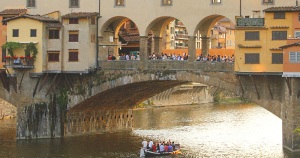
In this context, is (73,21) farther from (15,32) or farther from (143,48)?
(143,48)

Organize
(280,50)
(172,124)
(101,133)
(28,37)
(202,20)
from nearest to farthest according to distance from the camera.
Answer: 1. (280,50)
2. (202,20)
3. (28,37)
4. (101,133)
5. (172,124)

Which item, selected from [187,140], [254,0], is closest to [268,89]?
[254,0]

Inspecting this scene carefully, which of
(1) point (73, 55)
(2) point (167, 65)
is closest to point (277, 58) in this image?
(2) point (167, 65)

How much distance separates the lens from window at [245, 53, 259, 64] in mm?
60000

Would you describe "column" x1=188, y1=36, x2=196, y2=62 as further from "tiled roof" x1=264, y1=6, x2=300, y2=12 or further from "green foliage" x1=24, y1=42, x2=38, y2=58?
"green foliage" x1=24, y1=42, x2=38, y2=58

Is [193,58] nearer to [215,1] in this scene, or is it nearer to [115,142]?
[215,1]

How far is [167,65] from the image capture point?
64.8m

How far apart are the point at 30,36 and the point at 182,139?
621 inches

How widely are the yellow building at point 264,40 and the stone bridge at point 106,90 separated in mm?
985

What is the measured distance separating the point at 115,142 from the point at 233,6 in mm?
16124

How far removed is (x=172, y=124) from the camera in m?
84.9

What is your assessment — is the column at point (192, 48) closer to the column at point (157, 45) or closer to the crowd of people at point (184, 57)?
the crowd of people at point (184, 57)

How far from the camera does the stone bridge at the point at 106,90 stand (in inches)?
2388

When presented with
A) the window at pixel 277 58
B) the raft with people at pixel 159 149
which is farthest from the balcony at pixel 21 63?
the window at pixel 277 58
